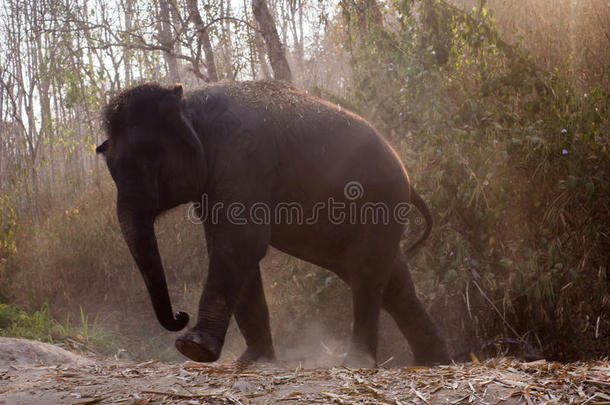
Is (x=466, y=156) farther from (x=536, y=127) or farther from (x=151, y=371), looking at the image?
(x=151, y=371)

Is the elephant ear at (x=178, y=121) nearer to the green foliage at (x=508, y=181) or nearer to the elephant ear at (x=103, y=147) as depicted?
the elephant ear at (x=103, y=147)

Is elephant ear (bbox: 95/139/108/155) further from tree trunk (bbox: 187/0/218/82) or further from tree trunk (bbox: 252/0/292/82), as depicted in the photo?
tree trunk (bbox: 187/0/218/82)

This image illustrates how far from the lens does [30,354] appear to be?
11.4ft

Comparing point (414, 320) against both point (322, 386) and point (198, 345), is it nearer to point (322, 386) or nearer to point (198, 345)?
point (198, 345)

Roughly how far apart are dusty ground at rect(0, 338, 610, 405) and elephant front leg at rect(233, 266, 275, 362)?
2.56 ft

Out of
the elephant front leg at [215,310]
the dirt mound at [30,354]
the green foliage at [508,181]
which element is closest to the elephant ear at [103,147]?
the elephant front leg at [215,310]

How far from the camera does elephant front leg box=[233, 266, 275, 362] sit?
354 centimetres

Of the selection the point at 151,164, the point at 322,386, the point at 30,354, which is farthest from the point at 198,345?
the point at 30,354

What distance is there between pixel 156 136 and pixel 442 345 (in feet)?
7.63

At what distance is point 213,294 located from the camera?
9.47 ft

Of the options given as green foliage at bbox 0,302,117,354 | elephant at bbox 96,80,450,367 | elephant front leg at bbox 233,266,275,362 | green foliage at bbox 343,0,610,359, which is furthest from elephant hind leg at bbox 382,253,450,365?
green foliage at bbox 0,302,117,354

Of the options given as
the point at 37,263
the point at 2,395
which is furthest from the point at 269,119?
the point at 37,263

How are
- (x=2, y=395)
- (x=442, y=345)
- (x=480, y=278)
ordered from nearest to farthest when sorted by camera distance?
(x=2, y=395) < (x=442, y=345) < (x=480, y=278)

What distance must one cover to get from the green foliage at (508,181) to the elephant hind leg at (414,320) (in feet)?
2.11
